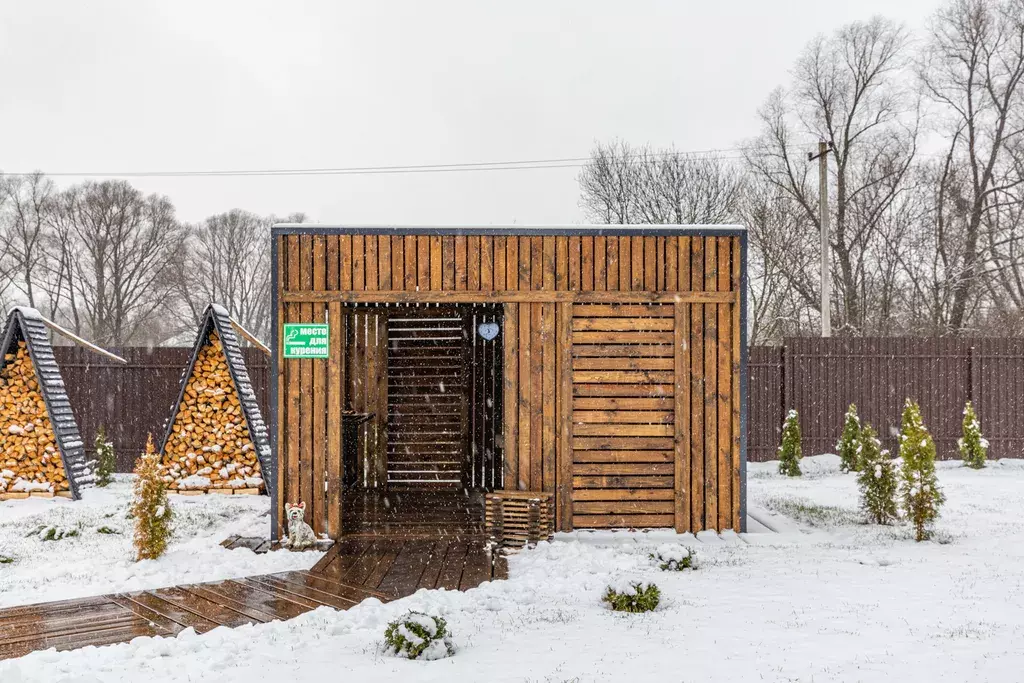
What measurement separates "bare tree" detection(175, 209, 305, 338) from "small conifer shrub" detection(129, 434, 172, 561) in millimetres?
23464

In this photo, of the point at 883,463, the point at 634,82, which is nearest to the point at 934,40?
the point at 634,82

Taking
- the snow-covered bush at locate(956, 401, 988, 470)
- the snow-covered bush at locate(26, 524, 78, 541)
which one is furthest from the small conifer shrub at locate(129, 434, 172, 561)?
the snow-covered bush at locate(956, 401, 988, 470)

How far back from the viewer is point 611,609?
481cm

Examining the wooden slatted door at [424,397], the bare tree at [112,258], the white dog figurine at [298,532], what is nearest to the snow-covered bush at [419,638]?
the white dog figurine at [298,532]

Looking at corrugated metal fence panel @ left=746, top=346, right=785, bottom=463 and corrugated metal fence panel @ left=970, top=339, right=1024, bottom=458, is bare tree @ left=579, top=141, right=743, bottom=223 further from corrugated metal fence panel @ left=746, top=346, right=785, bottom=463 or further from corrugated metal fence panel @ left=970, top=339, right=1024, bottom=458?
corrugated metal fence panel @ left=970, top=339, right=1024, bottom=458

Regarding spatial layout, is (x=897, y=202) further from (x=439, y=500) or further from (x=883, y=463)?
(x=439, y=500)

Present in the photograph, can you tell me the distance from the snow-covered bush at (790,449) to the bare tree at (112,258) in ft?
70.6

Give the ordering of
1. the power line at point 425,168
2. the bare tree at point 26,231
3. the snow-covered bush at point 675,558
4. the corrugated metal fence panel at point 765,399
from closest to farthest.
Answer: the snow-covered bush at point 675,558, the corrugated metal fence panel at point 765,399, the power line at point 425,168, the bare tree at point 26,231

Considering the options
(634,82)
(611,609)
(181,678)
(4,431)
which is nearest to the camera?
(181,678)

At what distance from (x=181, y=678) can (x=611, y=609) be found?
2588 millimetres

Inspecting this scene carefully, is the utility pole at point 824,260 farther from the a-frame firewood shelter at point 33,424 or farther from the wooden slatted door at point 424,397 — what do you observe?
the a-frame firewood shelter at point 33,424

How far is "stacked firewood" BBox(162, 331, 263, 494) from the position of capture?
941 centimetres

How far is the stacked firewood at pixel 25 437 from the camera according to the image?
8.74m

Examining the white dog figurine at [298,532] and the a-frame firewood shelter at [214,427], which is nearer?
the white dog figurine at [298,532]
